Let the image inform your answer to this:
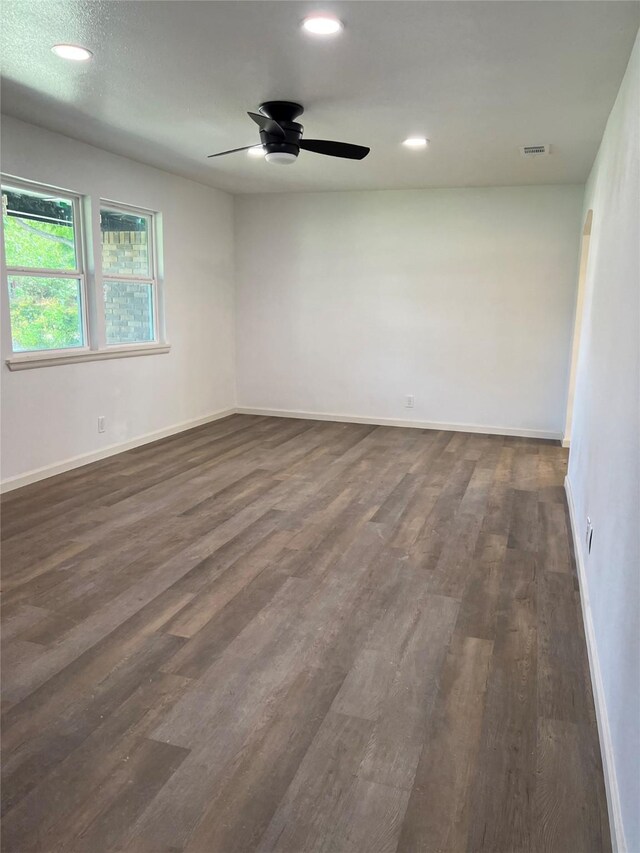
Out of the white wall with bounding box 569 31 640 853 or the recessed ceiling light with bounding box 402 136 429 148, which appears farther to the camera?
the recessed ceiling light with bounding box 402 136 429 148

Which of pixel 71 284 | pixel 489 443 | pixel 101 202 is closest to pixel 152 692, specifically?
pixel 71 284

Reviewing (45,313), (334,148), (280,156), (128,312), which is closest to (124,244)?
(128,312)

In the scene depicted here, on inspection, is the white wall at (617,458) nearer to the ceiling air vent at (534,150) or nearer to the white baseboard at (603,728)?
the white baseboard at (603,728)

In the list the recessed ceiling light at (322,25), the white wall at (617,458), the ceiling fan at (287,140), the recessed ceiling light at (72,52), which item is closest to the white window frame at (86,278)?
the recessed ceiling light at (72,52)

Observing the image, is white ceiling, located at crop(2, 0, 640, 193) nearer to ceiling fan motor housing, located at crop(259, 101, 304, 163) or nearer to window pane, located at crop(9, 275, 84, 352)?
ceiling fan motor housing, located at crop(259, 101, 304, 163)

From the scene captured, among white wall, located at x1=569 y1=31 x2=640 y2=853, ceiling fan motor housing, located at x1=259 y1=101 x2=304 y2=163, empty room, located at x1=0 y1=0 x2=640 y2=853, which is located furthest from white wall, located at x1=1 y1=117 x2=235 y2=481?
white wall, located at x1=569 y1=31 x2=640 y2=853

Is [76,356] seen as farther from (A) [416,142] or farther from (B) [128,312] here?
(A) [416,142]

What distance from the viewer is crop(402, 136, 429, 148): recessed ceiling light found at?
4.39 m

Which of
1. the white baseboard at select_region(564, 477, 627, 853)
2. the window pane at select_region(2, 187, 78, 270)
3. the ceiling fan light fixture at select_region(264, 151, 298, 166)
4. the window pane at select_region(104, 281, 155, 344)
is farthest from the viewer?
the window pane at select_region(104, 281, 155, 344)

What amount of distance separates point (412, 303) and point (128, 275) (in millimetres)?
3044

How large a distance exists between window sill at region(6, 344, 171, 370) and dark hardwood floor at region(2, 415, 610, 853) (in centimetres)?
95

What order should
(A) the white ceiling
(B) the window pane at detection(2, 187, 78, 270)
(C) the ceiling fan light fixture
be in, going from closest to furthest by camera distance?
(A) the white ceiling, (C) the ceiling fan light fixture, (B) the window pane at detection(2, 187, 78, 270)

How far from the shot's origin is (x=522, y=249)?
6.22 m

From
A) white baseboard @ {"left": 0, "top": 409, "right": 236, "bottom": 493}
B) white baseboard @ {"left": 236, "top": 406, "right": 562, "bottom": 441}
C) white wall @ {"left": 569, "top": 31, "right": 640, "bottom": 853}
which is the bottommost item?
white baseboard @ {"left": 0, "top": 409, "right": 236, "bottom": 493}
